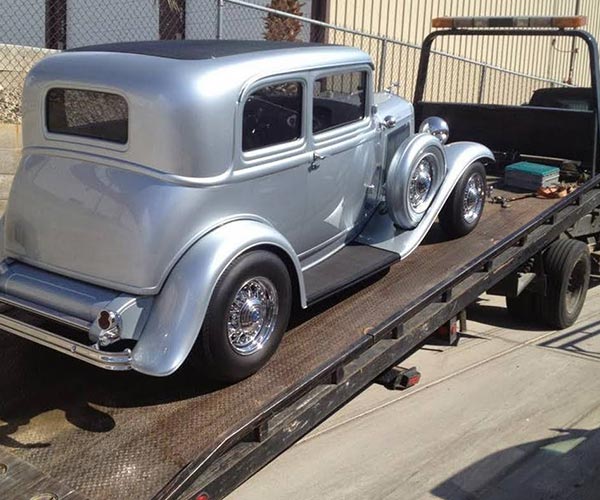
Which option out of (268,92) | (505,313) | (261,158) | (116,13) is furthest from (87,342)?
(116,13)

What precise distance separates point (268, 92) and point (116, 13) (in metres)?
7.47

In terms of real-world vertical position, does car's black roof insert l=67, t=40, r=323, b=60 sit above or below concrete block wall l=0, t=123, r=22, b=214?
above

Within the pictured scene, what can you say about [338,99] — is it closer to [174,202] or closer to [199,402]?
[174,202]

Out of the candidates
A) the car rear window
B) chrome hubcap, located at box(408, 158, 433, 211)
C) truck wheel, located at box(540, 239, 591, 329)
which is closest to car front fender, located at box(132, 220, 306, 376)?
the car rear window

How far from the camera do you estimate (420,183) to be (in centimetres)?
522

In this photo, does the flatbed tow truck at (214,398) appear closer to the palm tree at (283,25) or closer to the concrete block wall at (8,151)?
the concrete block wall at (8,151)

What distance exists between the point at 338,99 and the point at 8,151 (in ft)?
12.3

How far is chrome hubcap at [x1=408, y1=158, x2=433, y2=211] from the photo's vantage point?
5145 mm

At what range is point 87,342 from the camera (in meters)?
3.91

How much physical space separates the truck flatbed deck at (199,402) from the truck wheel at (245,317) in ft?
0.38

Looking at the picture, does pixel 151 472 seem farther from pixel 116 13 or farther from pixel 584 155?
pixel 116 13

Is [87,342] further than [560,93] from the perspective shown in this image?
No

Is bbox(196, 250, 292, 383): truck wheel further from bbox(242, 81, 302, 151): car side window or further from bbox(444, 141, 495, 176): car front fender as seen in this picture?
bbox(444, 141, 495, 176): car front fender

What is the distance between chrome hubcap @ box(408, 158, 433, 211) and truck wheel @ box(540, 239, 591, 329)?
4.78 ft
